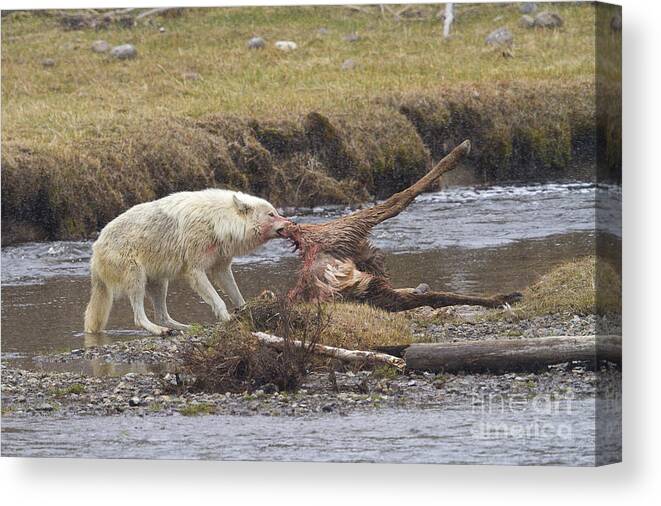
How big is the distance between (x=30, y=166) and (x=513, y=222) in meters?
3.71

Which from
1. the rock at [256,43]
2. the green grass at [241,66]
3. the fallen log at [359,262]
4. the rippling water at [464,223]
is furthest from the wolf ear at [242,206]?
the rock at [256,43]

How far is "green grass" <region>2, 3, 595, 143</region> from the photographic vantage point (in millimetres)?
9711

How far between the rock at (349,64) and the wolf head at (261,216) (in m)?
1.17

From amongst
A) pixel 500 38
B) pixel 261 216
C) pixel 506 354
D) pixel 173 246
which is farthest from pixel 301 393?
pixel 500 38

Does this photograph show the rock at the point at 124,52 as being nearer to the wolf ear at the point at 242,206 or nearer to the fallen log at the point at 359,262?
the wolf ear at the point at 242,206

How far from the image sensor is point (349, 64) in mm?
10047

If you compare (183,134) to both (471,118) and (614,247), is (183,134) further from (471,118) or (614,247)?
(614,247)

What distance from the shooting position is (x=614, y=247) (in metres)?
9.01

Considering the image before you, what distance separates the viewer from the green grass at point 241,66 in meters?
9.71

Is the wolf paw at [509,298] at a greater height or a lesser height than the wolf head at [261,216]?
lesser

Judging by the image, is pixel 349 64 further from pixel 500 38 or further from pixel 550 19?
pixel 550 19

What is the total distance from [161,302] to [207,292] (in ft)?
1.35

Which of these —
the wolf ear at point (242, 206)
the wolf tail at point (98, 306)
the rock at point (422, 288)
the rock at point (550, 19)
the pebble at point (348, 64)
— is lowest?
the wolf tail at point (98, 306)

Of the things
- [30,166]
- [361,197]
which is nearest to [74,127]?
[30,166]
